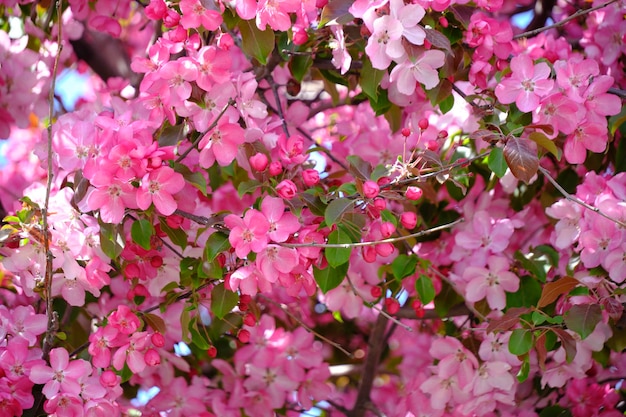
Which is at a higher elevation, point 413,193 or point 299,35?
point 299,35

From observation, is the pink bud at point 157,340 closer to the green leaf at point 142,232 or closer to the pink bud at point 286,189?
the green leaf at point 142,232

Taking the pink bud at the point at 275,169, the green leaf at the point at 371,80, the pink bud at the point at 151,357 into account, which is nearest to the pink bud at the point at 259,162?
the pink bud at the point at 275,169

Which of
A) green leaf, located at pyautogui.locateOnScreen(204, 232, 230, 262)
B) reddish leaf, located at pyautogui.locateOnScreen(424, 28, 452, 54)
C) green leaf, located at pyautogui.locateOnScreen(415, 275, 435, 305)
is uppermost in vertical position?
reddish leaf, located at pyautogui.locateOnScreen(424, 28, 452, 54)

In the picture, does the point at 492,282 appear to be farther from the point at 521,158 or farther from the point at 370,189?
the point at 370,189

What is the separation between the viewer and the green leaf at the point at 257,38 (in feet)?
6.41

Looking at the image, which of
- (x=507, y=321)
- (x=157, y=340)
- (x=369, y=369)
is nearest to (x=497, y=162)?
(x=507, y=321)

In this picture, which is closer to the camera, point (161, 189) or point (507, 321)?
point (161, 189)

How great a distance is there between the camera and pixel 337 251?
5.86 feet

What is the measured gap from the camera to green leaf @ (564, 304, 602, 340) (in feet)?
6.16

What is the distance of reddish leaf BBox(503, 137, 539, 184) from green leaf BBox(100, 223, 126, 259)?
2.52 feet

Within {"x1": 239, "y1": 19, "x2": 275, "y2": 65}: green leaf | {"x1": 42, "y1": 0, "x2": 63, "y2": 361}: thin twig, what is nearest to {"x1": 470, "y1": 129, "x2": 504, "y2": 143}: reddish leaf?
{"x1": 239, "y1": 19, "x2": 275, "y2": 65}: green leaf

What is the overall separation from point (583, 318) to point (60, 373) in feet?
3.45

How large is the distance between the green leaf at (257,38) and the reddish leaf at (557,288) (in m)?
0.75

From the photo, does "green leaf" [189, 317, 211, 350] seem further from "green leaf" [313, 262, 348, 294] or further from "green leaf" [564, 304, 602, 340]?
"green leaf" [564, 304, 602, 340]
